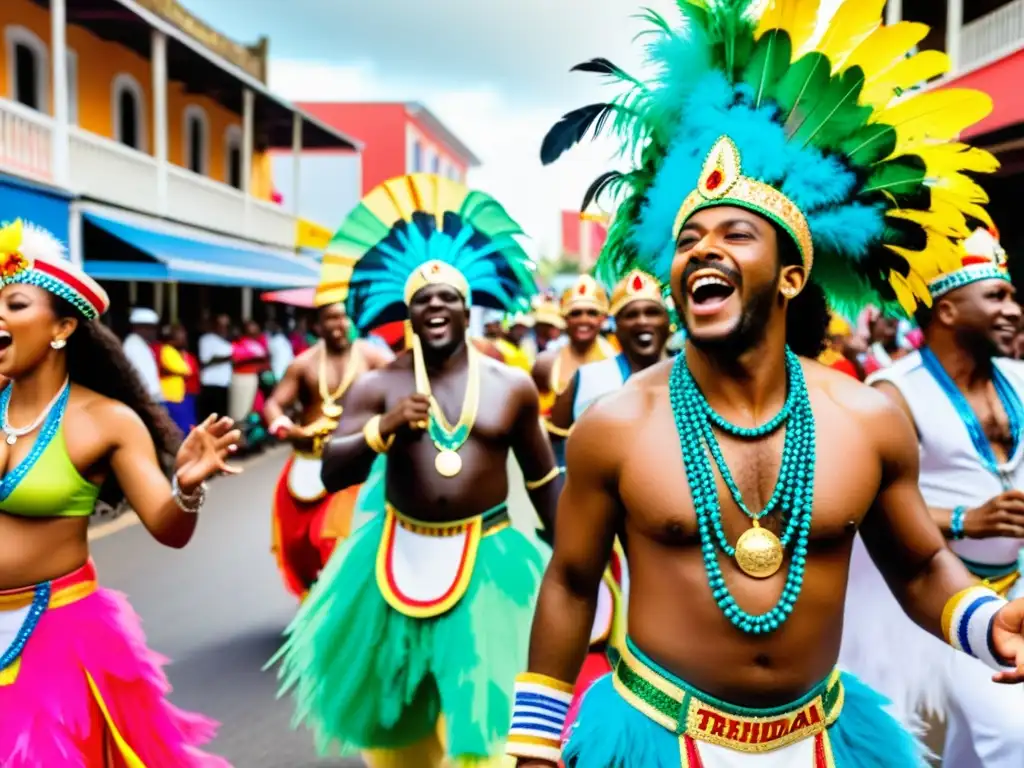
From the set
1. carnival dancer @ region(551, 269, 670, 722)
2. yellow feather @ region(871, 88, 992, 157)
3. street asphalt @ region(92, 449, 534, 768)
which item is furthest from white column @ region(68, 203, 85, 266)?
yellow feather @ region(871, 88, 992, 157)

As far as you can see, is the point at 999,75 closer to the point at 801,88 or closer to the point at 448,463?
the point at 448,463

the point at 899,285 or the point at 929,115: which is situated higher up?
the point at 929,115

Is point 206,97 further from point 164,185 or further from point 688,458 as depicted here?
point 688,458

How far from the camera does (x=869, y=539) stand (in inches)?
105

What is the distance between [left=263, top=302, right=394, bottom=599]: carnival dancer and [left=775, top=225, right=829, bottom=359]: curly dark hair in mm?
4405

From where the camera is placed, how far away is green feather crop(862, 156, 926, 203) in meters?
2.74

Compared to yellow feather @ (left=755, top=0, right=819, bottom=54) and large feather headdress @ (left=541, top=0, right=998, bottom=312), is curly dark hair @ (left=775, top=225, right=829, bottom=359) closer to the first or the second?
large feather headdress @ (left=541, top=0, right=998, bottom=312)

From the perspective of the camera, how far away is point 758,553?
238 cm

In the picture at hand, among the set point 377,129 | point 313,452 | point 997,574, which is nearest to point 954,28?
point 313,452

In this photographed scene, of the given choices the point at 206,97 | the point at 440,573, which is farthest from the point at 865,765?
the point at 206,97

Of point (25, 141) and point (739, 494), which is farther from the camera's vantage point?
point (25, 141)

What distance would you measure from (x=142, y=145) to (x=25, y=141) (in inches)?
264

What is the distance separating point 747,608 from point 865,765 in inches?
19.4

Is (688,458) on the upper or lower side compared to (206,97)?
lower
